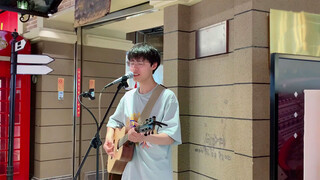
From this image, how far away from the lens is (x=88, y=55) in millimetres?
4676

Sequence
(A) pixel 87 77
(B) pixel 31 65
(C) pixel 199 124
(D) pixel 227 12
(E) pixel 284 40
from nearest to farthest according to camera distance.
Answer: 1. (E) pixel 284 40
2. (D) pixel 227 12
3. (C) pixel 199 124
4. (B) pixel 31 65
5. (A) pixel 87 77

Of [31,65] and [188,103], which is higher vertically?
[31,65]

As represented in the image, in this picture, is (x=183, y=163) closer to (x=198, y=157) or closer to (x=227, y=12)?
(x=198, y=157)

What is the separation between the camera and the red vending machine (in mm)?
4355

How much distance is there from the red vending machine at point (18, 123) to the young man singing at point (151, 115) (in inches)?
99.4

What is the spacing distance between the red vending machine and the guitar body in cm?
258

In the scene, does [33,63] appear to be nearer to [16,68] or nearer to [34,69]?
[34,69]

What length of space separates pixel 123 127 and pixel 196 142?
2.68ft

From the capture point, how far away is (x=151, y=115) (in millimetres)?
2193

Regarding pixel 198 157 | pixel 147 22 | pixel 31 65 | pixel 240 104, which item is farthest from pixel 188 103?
pixel 31 65

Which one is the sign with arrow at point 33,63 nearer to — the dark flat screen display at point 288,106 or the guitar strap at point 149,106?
the guitar strap at point 149,106

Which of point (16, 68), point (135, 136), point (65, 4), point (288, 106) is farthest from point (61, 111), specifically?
point (288, 106)

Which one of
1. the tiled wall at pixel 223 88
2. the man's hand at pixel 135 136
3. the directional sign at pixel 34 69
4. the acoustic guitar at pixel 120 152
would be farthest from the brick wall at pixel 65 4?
the man's hand at pixel 135 136

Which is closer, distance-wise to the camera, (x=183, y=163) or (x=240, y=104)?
(x=240, y=104)
